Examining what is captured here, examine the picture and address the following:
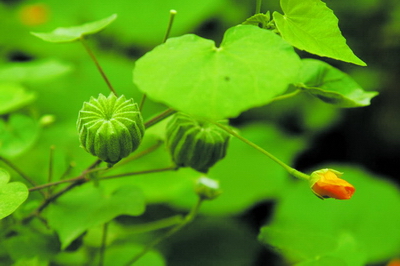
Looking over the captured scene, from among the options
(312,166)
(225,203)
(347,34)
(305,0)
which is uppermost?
(305,0)

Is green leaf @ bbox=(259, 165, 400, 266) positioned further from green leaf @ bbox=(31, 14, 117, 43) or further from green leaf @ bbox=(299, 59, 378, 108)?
green leaf @ bbox=(31, 14, 117, 43)

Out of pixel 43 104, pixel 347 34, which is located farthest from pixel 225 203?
pixel 347 34

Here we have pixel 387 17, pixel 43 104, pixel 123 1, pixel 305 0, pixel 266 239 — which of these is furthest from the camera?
pixel 387 17

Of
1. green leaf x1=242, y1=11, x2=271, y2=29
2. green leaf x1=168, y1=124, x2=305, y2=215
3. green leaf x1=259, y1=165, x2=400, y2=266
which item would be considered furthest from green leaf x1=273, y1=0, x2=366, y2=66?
green leaf x1=259, y1=165, x2=400, y2=266

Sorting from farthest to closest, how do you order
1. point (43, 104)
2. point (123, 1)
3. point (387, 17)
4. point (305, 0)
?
point (387, 17), point (123, 1), point (43, 104), point (305, 0)

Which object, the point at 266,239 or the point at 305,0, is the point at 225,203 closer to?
the point at 266,239
